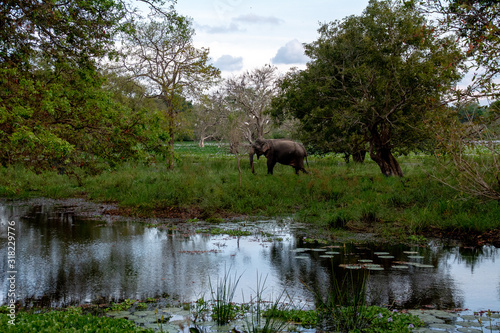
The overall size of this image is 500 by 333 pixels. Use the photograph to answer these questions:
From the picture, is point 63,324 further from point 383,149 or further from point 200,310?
point 383,149

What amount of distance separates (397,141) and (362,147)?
424 centimetres

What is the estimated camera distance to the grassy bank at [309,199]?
12297 millimetres

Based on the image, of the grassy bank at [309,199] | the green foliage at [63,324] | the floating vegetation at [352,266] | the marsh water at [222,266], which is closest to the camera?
the green foliage at [63,324]

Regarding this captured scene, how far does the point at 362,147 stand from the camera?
923 inches

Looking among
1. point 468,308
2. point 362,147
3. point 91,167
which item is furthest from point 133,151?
point 362,147

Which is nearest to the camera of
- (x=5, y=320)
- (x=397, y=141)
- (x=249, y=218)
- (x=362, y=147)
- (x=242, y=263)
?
(x=5, y=320)

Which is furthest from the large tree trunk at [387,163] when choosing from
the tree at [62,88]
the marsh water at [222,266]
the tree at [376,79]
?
the tree at [62,88]

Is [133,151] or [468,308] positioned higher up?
[133,151]

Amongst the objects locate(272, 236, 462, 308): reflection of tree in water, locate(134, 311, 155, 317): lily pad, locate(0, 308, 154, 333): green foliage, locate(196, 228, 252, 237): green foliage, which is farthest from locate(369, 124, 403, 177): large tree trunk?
locate(0, 308, 154, 333): green foliage

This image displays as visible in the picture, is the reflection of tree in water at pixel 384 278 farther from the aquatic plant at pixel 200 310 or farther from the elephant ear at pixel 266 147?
the elephant ear at pixel 266 147

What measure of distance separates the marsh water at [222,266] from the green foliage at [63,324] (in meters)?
1.84

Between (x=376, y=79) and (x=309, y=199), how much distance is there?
5452 mm

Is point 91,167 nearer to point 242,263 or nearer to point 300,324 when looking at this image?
point 242,263

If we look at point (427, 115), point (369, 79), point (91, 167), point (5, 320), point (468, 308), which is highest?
point (369, 79)
